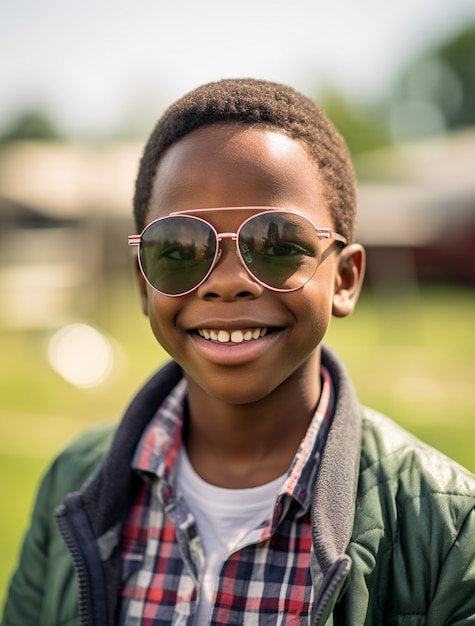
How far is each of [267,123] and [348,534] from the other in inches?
45.0

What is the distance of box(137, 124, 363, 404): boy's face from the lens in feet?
7.18

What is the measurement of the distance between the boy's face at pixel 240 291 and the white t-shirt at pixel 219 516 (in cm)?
31

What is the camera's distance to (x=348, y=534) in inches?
81.5

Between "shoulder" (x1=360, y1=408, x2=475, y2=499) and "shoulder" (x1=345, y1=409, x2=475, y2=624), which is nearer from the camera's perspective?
"shoulder" (x1=345, y1=409, x2=475, y2=624)

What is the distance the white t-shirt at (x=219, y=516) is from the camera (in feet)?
7.34

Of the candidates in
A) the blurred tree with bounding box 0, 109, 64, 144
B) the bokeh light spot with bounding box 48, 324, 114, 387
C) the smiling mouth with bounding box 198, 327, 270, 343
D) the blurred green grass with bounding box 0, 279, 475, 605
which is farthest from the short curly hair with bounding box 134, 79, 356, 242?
the blurred tree with bounding box 0, 109, 64, 144

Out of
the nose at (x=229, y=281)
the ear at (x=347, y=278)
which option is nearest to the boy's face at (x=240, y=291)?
the nose at (x=229, y=281)

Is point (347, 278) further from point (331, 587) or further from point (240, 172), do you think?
point (331, 587)

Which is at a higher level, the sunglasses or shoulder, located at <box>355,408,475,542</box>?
the sunglasses

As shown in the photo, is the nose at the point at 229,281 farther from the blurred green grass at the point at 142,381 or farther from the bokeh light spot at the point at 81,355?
the bokeh light spot at the point at 81,355

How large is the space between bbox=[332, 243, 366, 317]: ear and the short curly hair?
6cm

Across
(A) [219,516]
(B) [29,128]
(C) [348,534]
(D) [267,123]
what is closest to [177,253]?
(D) [267,123]

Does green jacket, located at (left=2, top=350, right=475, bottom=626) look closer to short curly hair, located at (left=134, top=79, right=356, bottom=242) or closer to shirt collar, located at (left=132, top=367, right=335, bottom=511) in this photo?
shirt collar, located at (left=132, top=367, right=335, bottom=511)

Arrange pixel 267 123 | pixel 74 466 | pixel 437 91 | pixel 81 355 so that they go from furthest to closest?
pixel 437 91 → pixel 81 355 → pixel 74 466 → pixel 267 123
